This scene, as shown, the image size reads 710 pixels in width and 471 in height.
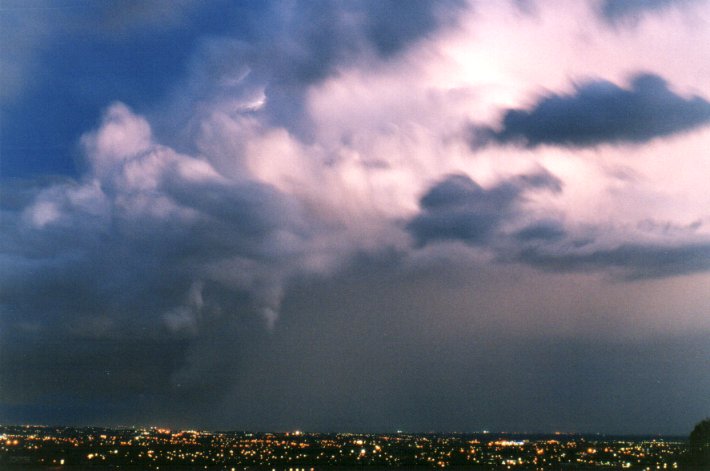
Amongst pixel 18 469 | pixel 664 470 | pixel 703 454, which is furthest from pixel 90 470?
pixel 703 454

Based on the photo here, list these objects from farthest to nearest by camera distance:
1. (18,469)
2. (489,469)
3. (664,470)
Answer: (489,469) < (664,470) < (18,469)

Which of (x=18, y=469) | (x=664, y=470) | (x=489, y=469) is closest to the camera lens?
(x=18, y=469)

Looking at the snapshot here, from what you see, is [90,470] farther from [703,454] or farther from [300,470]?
[703,454]

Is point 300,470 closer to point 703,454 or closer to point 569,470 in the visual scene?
point 569,470

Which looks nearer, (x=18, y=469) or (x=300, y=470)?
(x=18, y=469)

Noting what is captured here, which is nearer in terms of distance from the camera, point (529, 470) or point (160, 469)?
point (160, 469)

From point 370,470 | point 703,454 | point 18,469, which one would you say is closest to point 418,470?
point 370,470

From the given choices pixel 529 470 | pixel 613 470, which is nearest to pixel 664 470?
pixel 613 470
